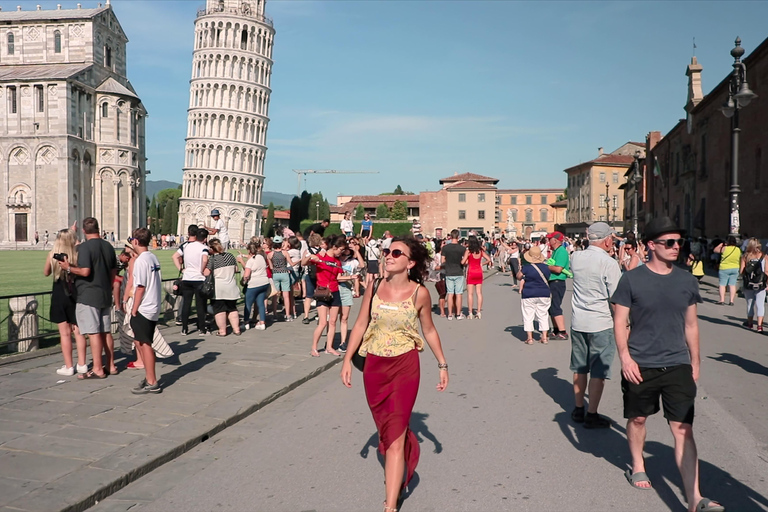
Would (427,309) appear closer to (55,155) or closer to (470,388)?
(470,388)

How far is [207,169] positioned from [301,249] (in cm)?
8546


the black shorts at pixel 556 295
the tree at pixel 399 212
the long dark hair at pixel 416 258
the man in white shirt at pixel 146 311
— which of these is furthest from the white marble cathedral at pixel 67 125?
the long dark hair at pixel 416 258

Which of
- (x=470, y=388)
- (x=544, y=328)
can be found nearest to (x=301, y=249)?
(x=544, y=328)

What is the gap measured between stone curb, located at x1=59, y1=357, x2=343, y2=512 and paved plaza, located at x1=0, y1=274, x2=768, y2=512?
0.04 feet

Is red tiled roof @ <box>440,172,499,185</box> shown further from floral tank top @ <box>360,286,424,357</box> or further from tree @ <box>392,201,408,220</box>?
floral tank top @ <box>360,286,424,357</box>

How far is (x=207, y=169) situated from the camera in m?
97.6

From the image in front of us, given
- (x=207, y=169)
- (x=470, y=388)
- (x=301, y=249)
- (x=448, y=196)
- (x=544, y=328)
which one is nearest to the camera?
(x=470, y=388)

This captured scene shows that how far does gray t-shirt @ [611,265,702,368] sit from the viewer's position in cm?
436

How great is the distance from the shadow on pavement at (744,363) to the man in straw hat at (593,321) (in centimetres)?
371

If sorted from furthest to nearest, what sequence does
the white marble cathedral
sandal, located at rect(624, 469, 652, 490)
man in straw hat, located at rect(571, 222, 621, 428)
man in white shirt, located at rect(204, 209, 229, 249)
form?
the white marble cathedral
man in white shirt, located at rect(204, 209, 229, 249)
man in straw hat, located at rect(571, 222, 621, 428)
sandal, located at rect(624, 469, 652, 490)

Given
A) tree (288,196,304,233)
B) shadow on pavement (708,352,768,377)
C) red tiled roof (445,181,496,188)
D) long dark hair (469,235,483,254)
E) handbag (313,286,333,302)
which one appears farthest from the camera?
tree (288,196,304,233)

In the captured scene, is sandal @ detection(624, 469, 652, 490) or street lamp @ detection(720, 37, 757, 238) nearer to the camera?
sandal @ detection(624, 469, 652, 490)

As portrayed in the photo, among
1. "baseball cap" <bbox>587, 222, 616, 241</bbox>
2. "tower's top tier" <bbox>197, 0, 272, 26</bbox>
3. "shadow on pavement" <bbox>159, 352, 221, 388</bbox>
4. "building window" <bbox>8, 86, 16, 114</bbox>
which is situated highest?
"tower's top tier" <bbox>197, 0, 272, 26</bbox>

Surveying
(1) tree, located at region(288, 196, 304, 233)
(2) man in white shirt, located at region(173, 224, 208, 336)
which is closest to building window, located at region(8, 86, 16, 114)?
(1) tree, located at region(288, 196, 304, 233)
